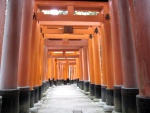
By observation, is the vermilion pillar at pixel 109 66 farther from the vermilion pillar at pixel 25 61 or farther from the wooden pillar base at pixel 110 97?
the vermilion pillar at pixel 25 61

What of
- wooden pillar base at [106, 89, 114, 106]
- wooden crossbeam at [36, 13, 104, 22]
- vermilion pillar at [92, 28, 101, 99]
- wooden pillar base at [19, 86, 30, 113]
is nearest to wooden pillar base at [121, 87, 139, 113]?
wooden pillar base at [106, 89, 114, 106]

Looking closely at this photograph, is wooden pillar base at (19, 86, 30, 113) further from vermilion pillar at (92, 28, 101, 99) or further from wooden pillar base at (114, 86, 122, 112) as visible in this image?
vermilion pillar at (92, 28, 101, 99)

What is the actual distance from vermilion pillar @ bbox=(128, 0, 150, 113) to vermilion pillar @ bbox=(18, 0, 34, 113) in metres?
4.48

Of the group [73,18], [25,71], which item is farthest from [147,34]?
[73,18]

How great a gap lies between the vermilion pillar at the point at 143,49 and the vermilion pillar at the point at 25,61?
4.48 meters

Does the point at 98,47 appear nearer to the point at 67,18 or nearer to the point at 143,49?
the point at 67,18

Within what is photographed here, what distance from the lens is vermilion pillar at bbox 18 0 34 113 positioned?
6.53 meters

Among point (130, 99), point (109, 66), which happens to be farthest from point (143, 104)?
point (109, 66)

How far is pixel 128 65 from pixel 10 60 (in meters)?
3.65

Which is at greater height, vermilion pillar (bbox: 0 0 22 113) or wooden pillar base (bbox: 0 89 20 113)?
vermilion pillar (bbox: 0 0 22 113)

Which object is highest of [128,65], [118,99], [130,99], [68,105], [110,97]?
[128,65]

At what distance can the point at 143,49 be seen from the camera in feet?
11.1

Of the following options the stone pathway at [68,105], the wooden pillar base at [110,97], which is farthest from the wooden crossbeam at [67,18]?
the stone pathway at [68,105]

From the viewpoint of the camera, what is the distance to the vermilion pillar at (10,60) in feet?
15.9
